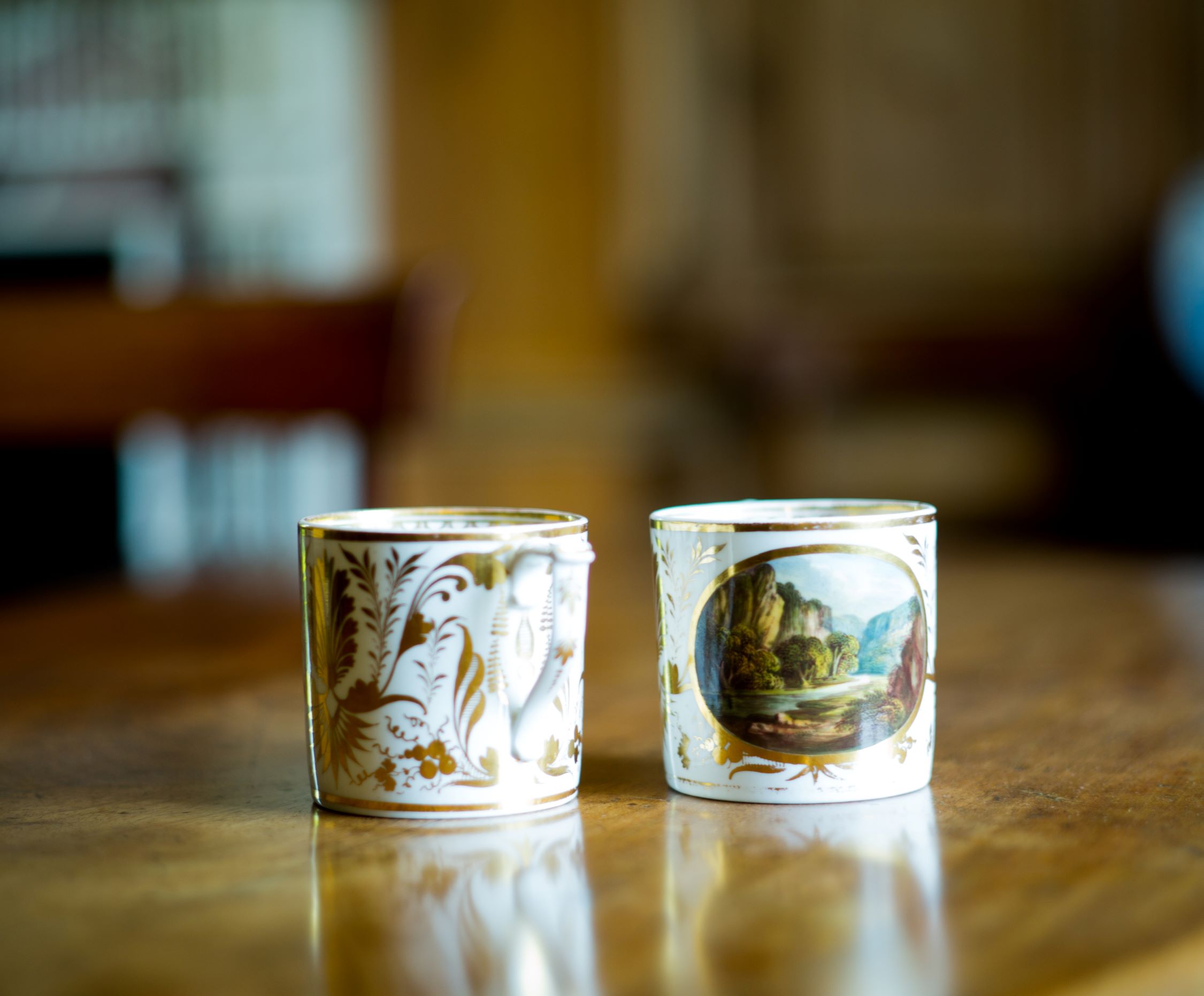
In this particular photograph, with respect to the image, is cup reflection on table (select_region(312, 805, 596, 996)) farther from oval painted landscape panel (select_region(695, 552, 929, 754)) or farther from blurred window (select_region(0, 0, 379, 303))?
blurred window (select_region(0, 0, 379, 303))

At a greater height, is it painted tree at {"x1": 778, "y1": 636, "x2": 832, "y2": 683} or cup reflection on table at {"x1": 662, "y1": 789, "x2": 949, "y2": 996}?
painted tree at {"x1": 778, "y1": 636, "x2": 832, "y2": 683}

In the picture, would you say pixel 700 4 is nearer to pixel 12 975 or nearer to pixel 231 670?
pixel 231 670

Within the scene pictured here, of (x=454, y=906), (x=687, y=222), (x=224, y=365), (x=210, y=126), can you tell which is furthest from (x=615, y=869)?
(x=210, y=126)

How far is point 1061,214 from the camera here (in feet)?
10.3

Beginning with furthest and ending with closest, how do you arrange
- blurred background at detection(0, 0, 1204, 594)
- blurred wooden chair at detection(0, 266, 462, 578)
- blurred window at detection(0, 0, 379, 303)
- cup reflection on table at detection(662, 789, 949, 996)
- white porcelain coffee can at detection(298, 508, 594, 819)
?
1. blurred window at detection(0, 0, 379, 303)
2. blurred background at detection(0, 0, 1204, 594)
3. blurred wooden chair at detection(0, 266, 462, 578)
4. white porcelain coffee can at detection(298, 508, 594, 819)
5. cup reflection on table at detection(662, 789, 949, 996)

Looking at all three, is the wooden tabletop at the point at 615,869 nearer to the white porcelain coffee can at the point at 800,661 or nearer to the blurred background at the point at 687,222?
the white porcelain coffee can at the point at 800,661

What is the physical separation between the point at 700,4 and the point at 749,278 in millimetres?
683

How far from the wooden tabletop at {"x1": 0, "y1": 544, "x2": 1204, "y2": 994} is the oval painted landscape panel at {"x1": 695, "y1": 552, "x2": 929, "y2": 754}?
0.03 m

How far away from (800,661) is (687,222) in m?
3.08

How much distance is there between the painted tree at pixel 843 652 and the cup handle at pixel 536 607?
8 cm

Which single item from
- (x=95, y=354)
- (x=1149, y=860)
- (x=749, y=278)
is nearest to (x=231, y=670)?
(x=1149, y=860)

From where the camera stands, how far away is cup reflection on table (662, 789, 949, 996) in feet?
0.95

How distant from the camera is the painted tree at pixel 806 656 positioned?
17.4 inches

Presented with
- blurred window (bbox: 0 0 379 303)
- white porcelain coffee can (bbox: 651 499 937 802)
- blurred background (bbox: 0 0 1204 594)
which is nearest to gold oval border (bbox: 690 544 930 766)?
white porcelain coffee can (bbox: 651 499 937 802)
